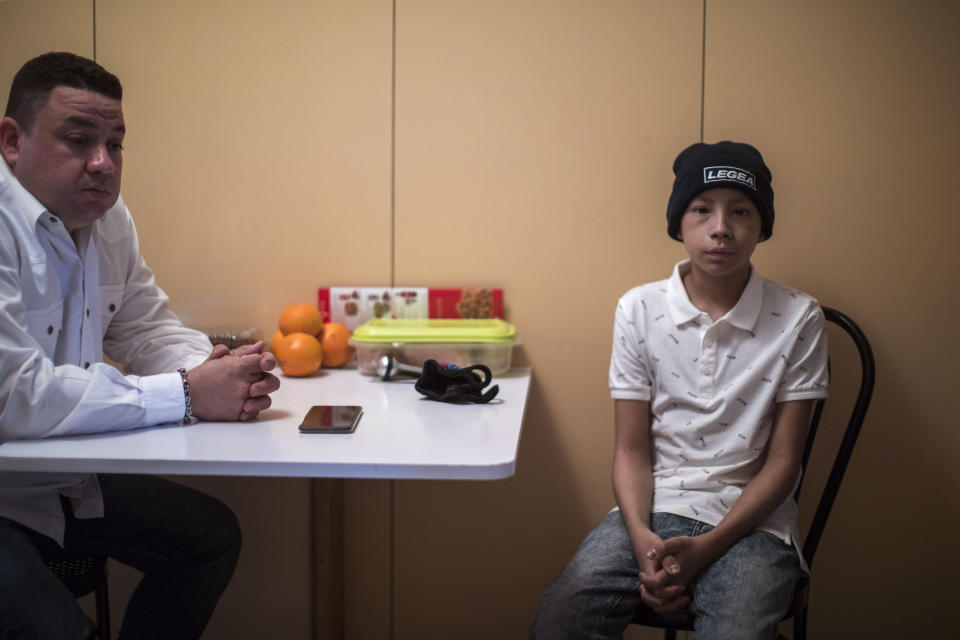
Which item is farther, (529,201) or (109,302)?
(529,201)

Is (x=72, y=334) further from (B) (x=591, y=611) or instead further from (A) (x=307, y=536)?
(B) (x=591, y=611)

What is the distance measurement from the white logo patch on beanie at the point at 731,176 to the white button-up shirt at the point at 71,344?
1194mm

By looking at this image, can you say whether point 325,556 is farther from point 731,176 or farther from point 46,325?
point 731,176

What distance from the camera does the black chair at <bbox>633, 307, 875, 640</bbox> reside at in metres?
1.44

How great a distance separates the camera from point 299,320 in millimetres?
1990

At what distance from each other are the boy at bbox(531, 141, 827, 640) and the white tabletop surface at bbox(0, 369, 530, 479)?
34 cm

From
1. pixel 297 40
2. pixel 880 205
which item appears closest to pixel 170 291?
pixel 297 40

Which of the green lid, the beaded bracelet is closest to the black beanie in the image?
the green lid

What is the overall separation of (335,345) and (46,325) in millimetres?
729

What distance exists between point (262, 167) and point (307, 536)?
3.80 ft

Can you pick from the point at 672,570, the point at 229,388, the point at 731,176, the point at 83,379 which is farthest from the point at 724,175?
the point at 83,379

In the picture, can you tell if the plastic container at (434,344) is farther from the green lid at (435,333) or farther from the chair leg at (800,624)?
the chair leg at (800,624)

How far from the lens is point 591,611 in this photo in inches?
56.4

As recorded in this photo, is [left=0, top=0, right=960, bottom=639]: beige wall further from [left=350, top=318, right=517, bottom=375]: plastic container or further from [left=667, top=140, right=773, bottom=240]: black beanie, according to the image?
[left=667, top=140, right=773, bottom=240]: black beanie
